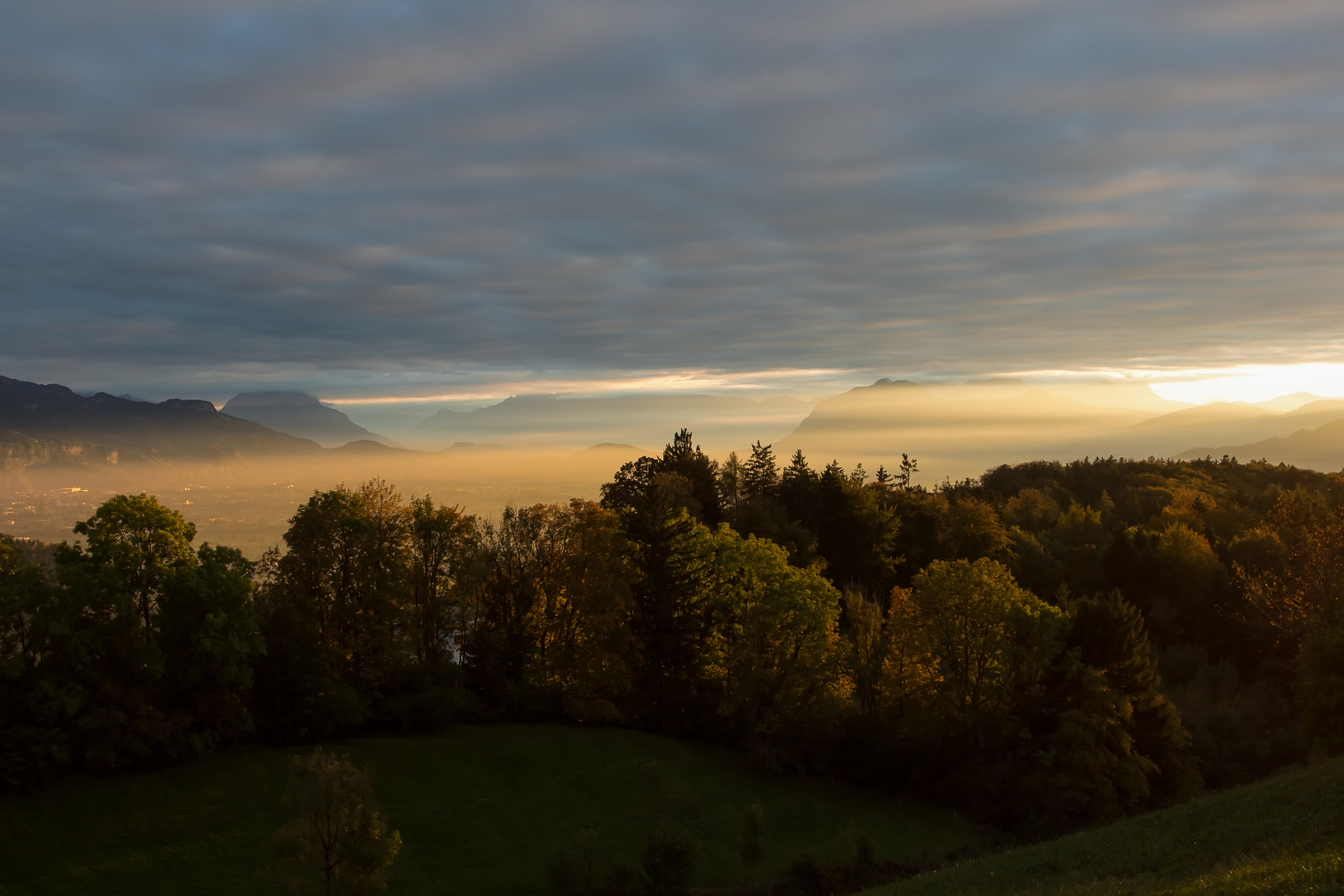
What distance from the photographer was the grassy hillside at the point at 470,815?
1150 inches

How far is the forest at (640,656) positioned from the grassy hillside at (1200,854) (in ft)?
39.9

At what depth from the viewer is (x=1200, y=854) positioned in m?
21.9

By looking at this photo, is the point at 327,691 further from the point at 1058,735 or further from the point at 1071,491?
the point at 1071,491

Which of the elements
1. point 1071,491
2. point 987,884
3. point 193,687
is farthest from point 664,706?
point 1071,491

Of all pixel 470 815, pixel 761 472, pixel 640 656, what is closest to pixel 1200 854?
pixel 470 815

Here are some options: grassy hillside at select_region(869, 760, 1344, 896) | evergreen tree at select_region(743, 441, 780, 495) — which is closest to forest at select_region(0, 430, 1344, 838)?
grassy hillside at select_region(869, 760, 1344, 896)

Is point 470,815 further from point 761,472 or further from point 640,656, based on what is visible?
point 761,472

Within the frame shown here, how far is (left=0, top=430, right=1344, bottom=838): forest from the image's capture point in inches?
1355

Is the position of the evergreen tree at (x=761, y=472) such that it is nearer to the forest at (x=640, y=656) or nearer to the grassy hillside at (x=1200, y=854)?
the forest at (x=640, y=656)

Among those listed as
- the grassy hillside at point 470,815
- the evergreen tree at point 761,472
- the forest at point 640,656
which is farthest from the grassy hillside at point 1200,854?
the evergreen tree at point 761,472

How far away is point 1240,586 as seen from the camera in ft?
203

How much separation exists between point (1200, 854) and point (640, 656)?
106ft

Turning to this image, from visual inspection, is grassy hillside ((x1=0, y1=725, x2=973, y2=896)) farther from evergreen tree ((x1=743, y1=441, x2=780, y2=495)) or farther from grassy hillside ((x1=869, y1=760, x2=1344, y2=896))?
evergreen tree ((x1=743, y1=441, x2=780, y2=495))

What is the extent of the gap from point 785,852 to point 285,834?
21514 millimetres
